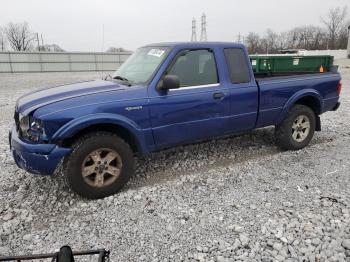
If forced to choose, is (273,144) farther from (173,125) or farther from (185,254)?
(185,254)

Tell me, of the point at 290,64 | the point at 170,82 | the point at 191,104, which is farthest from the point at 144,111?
the point at 290,64

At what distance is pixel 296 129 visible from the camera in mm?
5824

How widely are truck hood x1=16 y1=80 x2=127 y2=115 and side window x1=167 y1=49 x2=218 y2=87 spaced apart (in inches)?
31.7

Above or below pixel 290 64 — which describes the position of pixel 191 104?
below

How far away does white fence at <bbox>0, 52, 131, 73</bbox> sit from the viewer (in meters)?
29.1

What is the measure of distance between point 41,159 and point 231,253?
227 cm

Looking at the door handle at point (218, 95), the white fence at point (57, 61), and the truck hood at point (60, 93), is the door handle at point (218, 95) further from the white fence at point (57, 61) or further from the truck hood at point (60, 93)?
the white fence at point (57, 61)

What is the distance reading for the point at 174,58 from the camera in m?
4.50

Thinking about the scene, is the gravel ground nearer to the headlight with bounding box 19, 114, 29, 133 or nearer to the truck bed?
the truck bed

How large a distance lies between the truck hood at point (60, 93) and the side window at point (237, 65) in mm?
1666

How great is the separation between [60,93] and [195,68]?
185 centimetres

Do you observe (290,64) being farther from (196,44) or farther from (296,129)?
(196,44)

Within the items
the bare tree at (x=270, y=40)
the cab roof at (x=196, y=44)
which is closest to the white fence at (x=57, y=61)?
the cab roof at (x=196, y=44)

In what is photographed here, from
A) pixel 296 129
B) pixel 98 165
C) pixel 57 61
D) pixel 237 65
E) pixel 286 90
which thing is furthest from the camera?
pixel 57 61
